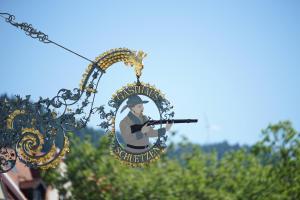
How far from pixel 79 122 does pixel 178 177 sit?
4607 mm

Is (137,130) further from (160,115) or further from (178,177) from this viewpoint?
(178,177)

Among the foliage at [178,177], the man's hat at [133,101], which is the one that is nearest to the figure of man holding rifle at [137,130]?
the man's hat at [133,101]

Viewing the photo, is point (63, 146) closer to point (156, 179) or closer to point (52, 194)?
Answer: point (156, 179)

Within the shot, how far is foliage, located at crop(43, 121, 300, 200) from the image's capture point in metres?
21.5

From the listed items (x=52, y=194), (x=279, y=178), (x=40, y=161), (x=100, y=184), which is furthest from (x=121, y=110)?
(x=52, y=194)

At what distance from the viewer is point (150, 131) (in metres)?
18.7

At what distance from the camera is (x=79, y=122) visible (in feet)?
62.7

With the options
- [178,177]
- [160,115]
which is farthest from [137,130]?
[178,177]

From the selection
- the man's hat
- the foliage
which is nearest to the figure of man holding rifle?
the man's hat

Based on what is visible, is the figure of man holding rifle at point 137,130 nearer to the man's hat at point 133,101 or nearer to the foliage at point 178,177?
the man's hat at point 133,101

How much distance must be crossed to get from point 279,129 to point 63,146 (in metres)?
10.8

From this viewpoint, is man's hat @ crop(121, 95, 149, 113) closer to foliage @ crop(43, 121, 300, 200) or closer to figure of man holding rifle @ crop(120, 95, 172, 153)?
figure of man holding rifle @ crop(120, 95, 172, 153)

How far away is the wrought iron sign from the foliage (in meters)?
1.95

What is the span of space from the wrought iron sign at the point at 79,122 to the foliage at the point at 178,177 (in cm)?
195
